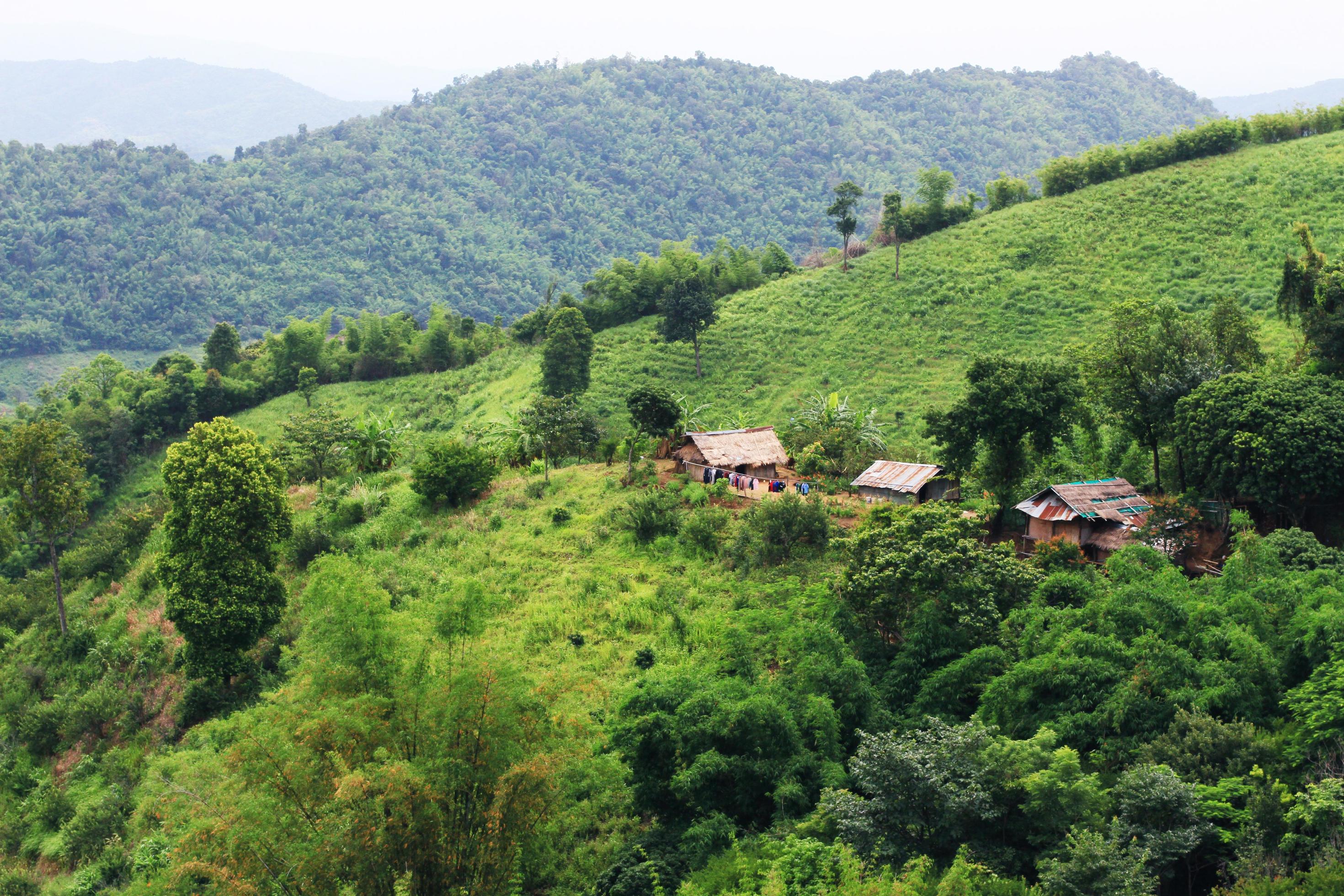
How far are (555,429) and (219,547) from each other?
1355 cm

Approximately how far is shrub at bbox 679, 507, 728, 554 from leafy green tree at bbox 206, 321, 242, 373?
142 ft

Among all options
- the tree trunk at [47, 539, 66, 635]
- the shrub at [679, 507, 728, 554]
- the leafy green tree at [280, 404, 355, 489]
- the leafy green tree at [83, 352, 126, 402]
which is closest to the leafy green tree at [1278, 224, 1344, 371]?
the shrub at [679, 507, 728, 554]

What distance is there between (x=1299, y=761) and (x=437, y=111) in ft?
623

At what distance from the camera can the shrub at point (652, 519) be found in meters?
26.8

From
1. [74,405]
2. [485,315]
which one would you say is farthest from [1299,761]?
[485,315]

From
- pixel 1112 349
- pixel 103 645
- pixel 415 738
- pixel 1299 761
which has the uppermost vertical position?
pixel 1112 349

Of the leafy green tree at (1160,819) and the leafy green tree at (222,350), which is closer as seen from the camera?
the leafy green tree at (1160,819)

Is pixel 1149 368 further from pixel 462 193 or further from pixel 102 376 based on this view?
pixel 462 193

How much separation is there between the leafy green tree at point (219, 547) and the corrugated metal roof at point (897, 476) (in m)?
16.7

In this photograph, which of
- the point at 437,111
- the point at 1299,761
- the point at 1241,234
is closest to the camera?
the point at 1299,761

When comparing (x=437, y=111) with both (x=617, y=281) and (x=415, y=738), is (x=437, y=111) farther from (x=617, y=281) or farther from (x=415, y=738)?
(x=415, y=738)

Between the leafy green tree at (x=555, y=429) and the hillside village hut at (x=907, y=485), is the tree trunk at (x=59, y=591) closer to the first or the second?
the leafy green tree at (x=555, y=429)

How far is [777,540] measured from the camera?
78.6ft

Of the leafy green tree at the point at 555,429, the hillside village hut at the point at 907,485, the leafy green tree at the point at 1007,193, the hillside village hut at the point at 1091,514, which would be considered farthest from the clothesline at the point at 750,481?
the leafy green tree at the point at 1007,193
